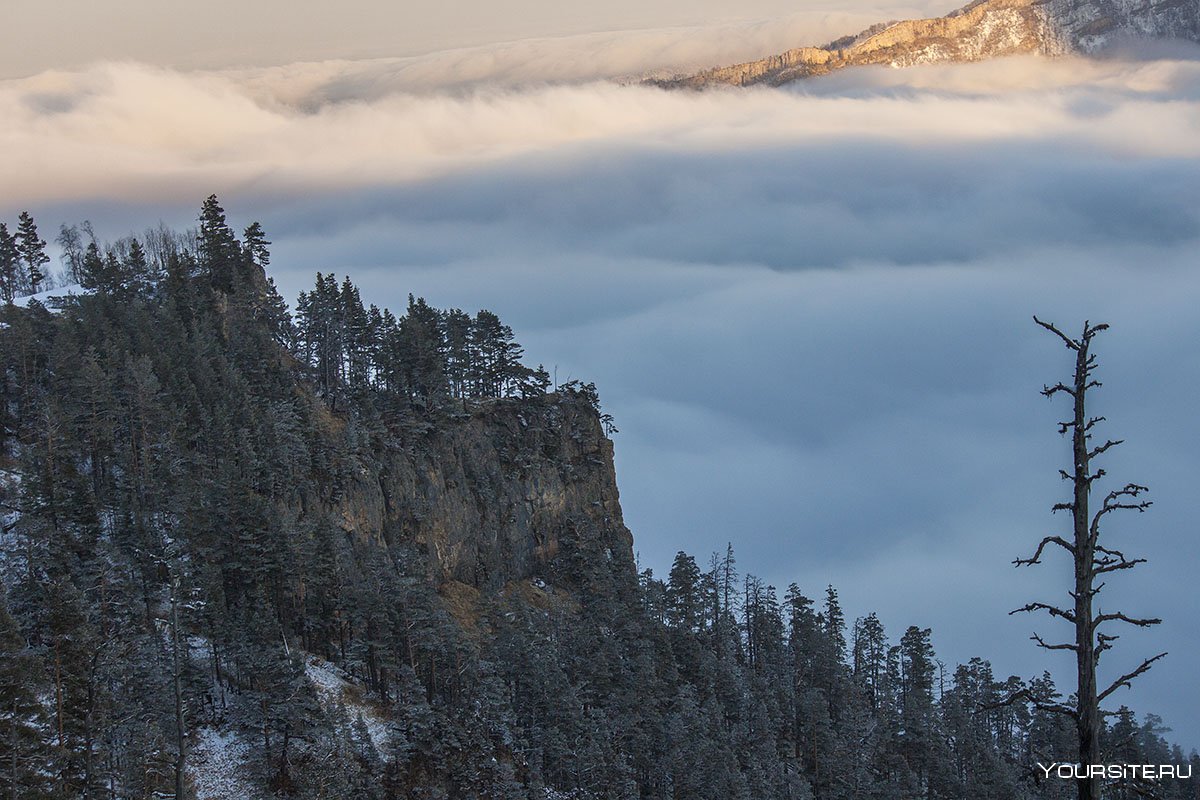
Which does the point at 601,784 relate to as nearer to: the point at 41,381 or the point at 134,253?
the point at 41,381

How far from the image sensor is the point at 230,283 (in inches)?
4407

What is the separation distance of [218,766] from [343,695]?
37.0 ft

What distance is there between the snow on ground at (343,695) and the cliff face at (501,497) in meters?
21.5

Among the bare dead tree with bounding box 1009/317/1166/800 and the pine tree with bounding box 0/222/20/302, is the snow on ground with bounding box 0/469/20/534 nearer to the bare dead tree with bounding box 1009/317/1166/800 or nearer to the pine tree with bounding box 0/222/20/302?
the pine tree with bounding box 0/222/20/302

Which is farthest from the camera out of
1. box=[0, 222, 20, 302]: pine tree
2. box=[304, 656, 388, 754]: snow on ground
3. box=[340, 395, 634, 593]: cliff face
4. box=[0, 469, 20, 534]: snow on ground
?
box=[0, 222, 20, 302]: pine tree

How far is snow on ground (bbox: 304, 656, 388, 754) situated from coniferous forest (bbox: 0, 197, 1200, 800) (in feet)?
0.85

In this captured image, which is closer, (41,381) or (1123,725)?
(41,381)

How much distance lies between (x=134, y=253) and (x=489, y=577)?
2121 inches

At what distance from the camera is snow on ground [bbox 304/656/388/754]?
65125 millimetres

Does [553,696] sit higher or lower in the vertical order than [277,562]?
lower

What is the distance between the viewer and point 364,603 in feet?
238

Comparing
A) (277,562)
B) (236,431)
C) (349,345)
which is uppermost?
(349,345)

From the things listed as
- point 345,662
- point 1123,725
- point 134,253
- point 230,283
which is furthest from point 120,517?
point 1123,725

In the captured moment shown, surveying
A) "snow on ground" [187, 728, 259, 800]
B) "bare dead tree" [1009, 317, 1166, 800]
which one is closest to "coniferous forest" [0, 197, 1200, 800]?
"snow on ground" [187, 728, 259, 800]
